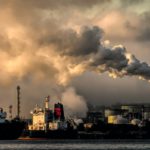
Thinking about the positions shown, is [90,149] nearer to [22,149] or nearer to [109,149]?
[109,149]

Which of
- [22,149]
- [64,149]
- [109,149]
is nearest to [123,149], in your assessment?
[109,149]

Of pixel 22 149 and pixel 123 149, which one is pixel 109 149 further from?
pixel 22 149

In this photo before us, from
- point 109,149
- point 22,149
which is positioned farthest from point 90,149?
point 22,149

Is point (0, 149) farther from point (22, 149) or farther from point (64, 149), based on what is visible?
point (64, 149)

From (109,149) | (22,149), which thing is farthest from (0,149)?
(109,149)

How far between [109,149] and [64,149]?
1398cm

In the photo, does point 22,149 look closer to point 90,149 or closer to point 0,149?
point 0,149

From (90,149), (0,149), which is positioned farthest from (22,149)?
(90,149)

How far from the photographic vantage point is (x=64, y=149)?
187750mm

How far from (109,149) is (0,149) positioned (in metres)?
32.9

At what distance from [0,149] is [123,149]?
36.9 meters

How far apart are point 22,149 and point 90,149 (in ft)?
69.2

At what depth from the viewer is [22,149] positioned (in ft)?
619

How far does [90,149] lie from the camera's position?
193500 mm
